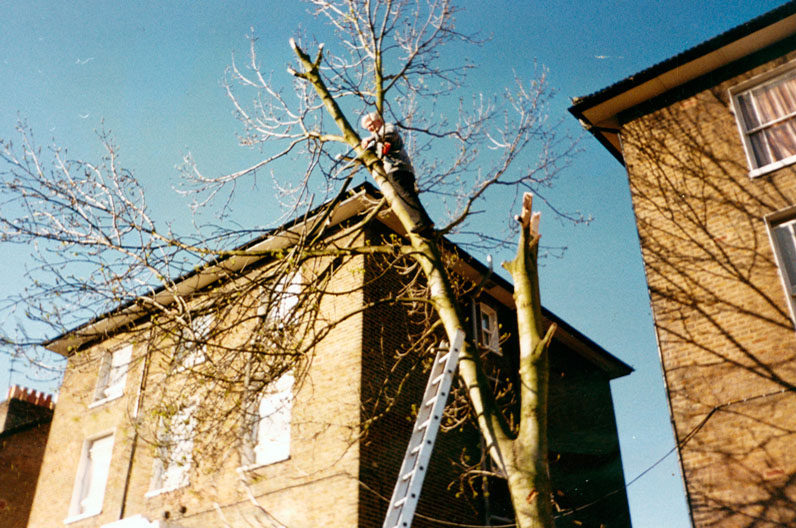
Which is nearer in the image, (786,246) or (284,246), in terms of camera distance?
(786,246)

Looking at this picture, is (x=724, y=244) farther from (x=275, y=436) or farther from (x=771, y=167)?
(x=275, y=436)

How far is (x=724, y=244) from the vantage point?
32.9ft

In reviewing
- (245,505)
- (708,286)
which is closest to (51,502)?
(245,505)

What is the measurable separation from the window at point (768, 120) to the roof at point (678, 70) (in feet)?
1.96

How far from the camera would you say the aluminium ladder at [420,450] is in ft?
20.7

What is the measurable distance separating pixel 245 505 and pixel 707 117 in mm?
10942

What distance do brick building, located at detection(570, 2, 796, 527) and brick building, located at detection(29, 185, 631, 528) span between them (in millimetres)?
3210

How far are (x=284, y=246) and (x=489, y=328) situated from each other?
20.7ft

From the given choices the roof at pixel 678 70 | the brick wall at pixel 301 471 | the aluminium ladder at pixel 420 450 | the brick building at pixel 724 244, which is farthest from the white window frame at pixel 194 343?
the roof at pixel 678 70

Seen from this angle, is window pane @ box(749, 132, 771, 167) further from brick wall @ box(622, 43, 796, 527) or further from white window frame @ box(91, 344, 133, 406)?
white window frame @ box(91, 344, 133, 406)

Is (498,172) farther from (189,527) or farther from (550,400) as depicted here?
(550,400)

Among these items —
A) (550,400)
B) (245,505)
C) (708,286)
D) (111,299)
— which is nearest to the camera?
(111,299)

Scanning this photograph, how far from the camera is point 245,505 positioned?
13.2m

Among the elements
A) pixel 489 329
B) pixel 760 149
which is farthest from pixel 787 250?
pixel 489 329
